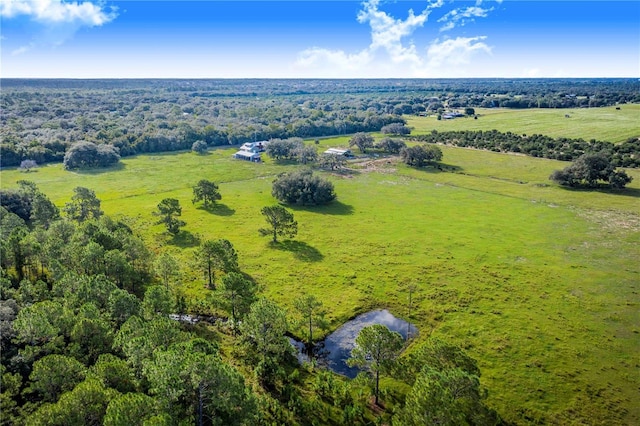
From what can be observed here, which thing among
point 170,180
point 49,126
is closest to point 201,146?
point 170,180

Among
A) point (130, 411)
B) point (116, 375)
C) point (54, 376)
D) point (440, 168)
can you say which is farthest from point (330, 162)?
point (130, 411)

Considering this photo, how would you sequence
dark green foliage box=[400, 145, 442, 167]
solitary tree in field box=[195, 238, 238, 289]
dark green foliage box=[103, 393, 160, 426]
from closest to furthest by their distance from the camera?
dark green foliage box=[103, 393, 160, 426], solitary tree in field box=[195, 238, 238, 289], dark green foliage box=[400, 145, 442, 167]

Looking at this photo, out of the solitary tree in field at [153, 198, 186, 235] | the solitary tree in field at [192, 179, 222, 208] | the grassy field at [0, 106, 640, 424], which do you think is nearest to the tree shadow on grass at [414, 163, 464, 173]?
the grassy field at [0, 106, 640, 424]

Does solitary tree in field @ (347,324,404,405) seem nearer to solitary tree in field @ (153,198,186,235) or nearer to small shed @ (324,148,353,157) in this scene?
solitary tree in field @ (153,198,186,235)

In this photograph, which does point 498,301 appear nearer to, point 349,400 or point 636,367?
point 636,367

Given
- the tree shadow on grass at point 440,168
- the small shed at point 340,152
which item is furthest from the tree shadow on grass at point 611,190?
the small shed at point 340,152

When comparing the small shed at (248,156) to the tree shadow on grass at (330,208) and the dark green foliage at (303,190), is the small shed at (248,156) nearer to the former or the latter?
the dark green foliage at (303,190)
